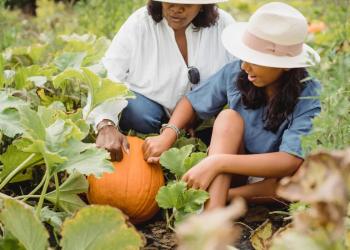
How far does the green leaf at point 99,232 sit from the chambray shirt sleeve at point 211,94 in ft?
3.24

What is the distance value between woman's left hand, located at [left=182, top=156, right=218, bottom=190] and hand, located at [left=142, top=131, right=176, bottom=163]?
24 centimetres

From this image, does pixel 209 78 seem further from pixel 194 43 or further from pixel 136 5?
pixel 136 5

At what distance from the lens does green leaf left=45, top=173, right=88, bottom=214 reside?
2.35 m

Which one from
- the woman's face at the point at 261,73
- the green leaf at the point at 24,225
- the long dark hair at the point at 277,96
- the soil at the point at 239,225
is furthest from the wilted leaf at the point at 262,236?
the green leaf at the point at 24,225

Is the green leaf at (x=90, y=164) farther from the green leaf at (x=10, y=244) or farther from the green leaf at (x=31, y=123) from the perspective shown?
the green leaf at (x=10, y=244)

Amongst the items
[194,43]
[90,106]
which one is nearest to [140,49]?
[194,43]

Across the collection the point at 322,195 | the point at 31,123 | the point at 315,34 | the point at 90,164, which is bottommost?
the point at 315,34

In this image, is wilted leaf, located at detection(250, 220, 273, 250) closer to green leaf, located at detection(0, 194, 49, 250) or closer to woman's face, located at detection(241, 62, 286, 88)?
woman's face, located at detection(241, 62, 286, 88)

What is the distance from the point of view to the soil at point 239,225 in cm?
233

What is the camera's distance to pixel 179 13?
2740 millimetres

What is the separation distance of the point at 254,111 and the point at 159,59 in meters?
0.59

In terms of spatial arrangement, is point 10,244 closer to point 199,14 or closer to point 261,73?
point 261,73

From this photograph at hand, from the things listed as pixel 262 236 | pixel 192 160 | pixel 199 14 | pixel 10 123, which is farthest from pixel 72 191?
pixel 199 14

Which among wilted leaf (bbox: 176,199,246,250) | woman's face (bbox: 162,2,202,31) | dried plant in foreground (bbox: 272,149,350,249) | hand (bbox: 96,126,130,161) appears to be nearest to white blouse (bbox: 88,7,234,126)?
woman's face (bbox: 162,2,202,31)
